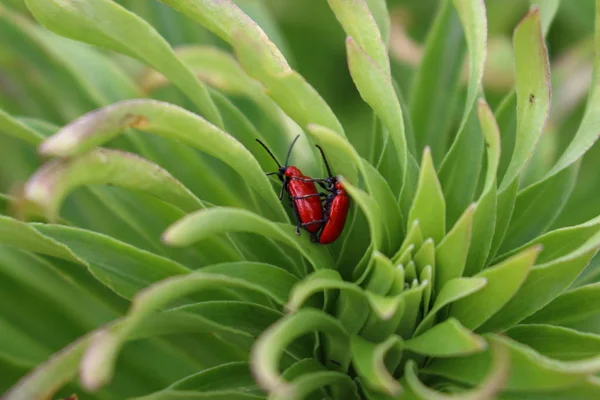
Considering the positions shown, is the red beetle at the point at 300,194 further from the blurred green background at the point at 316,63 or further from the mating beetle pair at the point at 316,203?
the blurred green background at the point at 316,63

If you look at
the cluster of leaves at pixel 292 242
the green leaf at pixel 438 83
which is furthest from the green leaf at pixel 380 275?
the green leaf at pixel 438 83

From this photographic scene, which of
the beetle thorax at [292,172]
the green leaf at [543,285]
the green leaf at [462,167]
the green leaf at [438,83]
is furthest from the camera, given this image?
the green leaf at [438,83]

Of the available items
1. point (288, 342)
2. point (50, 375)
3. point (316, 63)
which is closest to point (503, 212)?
point (288, 342)

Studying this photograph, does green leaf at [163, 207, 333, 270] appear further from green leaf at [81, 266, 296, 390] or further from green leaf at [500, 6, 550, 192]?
green leaf at [500, 6, 550, 192]

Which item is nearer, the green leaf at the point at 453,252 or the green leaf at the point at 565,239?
the green leaf at the point at 453,252

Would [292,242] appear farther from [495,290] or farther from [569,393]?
[569,393]

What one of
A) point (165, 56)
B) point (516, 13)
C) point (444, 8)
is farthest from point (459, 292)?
point (516, 13)
